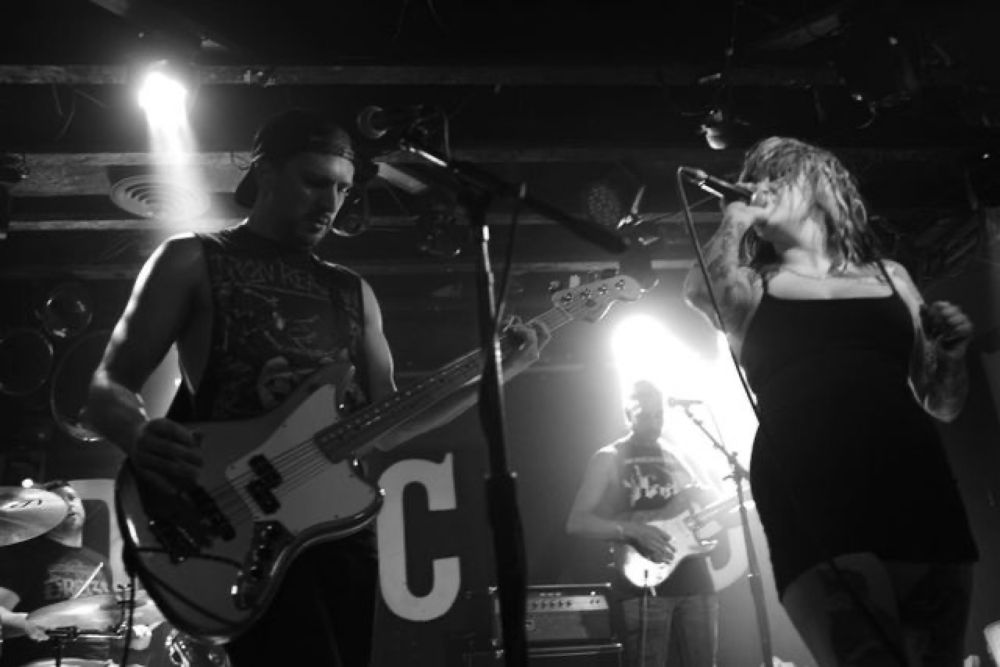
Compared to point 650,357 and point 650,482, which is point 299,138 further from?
point 650,357

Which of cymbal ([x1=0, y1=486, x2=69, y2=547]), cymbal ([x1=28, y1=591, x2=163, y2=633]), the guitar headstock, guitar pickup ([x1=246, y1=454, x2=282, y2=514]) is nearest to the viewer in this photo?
guitar pickup ([x1=246, y1=454, x2=282, y2=514])

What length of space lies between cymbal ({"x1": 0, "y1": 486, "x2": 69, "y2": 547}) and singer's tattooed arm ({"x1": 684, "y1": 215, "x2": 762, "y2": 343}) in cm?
539

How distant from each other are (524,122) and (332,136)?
335 centimetres

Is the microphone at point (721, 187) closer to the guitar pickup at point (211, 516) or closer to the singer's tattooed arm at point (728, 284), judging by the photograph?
the singer's tattooed arm at point (728, 284)

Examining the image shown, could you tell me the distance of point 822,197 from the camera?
290 cm

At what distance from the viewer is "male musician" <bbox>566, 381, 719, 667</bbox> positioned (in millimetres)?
6281

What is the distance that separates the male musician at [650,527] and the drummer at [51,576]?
333cm

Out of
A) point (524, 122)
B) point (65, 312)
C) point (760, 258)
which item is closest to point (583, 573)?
point (524, 122)

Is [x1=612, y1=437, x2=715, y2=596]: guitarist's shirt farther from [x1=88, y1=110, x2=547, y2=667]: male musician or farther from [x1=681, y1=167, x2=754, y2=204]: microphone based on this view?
[x1=681, y1=167, x2=754, y2=204]: microphone

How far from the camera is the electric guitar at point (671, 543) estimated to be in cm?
652

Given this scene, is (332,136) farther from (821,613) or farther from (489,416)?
(821,613)

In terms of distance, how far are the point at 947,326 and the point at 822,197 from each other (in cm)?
63

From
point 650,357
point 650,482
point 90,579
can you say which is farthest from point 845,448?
point 650,357

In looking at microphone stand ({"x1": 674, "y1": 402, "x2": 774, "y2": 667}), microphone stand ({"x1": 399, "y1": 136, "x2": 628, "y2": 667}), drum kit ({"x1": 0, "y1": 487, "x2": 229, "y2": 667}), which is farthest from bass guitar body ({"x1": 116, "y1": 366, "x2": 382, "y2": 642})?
microphone stand ({"x1": 674, "y1": 402, "x2": 774, "y2": 667})
